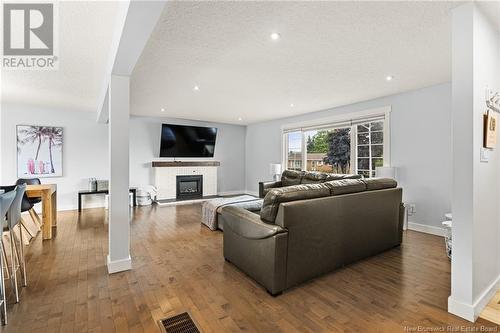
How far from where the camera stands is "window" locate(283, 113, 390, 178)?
4.91 meters

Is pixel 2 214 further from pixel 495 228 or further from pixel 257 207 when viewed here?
pixel 495 228

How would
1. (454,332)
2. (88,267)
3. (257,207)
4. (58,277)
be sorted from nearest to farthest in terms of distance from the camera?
(454,332), (58,277), (88,267), (257,207)

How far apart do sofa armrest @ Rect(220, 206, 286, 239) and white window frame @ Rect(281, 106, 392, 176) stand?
11.0 ft

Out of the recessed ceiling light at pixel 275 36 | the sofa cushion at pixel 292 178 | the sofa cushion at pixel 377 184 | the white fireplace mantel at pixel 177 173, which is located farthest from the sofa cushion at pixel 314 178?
the white fireplace mantel at pixel 177 173

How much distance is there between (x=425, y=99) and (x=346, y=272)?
3.27 m

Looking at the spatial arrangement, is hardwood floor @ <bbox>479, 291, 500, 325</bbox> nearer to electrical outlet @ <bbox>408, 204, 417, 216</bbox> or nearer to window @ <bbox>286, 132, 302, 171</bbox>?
electrical outlet @ <bbox>408, 204, 417, 216</bbox>

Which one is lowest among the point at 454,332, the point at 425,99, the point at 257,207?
the point at 454,332

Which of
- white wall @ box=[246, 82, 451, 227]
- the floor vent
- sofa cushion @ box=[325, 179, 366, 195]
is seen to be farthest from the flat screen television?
the floor vent

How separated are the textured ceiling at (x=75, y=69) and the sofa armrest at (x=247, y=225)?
218cm

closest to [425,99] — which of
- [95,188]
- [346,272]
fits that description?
[346,272]

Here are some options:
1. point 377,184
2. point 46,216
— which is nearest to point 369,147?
point 377,184

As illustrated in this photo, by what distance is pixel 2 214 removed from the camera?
6.82 feet

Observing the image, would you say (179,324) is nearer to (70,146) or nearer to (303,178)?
(303,178)

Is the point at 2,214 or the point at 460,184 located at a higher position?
the point at 460,184
